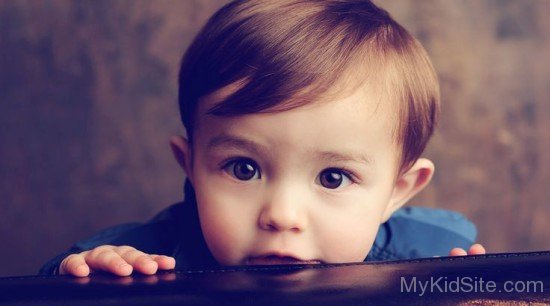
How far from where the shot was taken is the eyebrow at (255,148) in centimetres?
95

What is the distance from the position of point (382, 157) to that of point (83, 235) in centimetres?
82

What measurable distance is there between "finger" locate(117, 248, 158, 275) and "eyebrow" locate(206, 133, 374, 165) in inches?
8.6

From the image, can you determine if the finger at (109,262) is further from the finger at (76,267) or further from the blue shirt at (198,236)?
the blue shirt at (198,236)

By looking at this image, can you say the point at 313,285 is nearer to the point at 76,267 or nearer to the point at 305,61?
the point at 76,267

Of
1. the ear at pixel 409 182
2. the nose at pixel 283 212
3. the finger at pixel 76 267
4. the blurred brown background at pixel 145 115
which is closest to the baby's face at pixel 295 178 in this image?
the nose at pixel 283 212

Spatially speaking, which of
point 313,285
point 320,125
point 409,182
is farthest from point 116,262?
point 409,182

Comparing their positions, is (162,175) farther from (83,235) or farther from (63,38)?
(63,38)

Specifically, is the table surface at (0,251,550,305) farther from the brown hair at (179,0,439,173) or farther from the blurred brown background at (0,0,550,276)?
the blurred brown background at (0,0,550,276)

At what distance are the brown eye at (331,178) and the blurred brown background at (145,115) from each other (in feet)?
2.19

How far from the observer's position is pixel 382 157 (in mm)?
1017

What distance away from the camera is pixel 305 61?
0.97m

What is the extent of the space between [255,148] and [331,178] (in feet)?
0.36

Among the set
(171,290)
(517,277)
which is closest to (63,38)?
(171,290)

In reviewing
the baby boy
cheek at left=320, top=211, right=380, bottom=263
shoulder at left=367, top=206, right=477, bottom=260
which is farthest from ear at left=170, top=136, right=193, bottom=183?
shoulder at left=367, top=206, right=477, bottom=260
